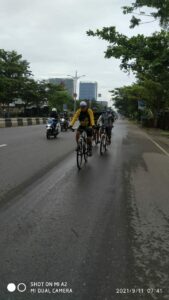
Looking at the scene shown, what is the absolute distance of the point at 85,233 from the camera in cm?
563

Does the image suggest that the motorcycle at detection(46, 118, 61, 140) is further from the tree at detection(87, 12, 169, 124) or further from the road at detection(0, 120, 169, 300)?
the road at detection(0, 120, 169, 300)

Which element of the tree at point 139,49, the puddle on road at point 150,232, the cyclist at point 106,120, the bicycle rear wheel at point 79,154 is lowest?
the puddle on road at point 150,232

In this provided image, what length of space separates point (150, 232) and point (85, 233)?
3.02 ft

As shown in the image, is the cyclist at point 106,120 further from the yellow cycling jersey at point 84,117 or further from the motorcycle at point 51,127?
the motorcycle at point 51,127

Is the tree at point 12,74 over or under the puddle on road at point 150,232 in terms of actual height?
over

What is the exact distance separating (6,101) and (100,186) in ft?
169

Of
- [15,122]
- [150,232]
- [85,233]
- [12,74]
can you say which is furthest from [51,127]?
[12,74]

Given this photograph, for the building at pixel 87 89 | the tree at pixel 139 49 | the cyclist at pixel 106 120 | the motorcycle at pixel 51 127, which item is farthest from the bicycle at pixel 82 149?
the building at pixel 87 89

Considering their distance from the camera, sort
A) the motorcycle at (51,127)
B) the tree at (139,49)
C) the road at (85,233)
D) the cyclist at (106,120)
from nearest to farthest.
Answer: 1. the road at (85,233)
2. the cyclist at (106,120)
3. the motorcycle at (51,127)
4. the tree at (139,49)

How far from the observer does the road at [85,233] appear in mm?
4090

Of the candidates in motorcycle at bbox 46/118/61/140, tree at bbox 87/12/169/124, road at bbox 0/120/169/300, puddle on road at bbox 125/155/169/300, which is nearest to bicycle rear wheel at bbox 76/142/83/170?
road at bbox 0/120/169/300

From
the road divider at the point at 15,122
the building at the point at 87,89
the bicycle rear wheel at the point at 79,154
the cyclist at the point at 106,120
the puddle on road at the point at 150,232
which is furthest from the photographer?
the building at the point at 87,89

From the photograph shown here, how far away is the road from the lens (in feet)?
13.4

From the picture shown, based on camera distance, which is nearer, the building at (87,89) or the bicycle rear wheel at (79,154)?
the bicycle rear wheel at (79,154)
